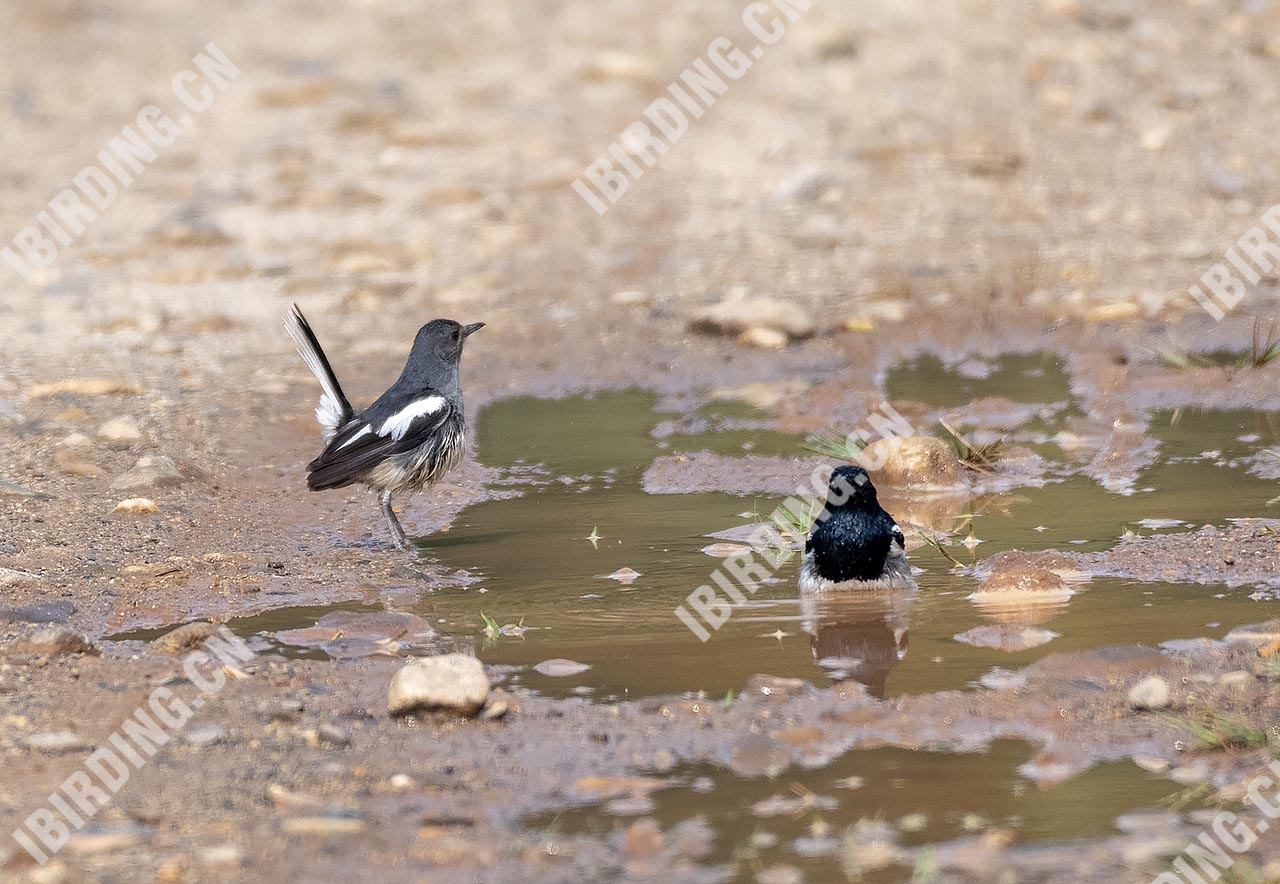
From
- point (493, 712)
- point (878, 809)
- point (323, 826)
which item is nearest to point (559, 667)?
point (493, 712)

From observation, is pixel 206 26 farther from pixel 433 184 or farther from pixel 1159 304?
pixel 1159 304

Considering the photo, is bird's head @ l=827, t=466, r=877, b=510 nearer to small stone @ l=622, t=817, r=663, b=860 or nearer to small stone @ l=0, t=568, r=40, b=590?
small stone @ l=622, t=817, r=663, b=860

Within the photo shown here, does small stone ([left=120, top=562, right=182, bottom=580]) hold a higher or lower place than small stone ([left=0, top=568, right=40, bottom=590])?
lower

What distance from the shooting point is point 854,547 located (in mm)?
5402

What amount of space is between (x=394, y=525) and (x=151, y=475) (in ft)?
4.34

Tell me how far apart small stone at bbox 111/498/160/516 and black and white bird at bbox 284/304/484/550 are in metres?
0.70

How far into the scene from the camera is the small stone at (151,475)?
687cm

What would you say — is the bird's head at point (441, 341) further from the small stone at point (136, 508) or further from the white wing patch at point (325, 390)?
the small stone at point (136, 508)

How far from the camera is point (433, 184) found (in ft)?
38.6

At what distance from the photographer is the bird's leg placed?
20.6ft
